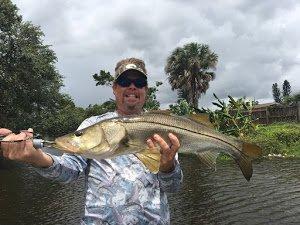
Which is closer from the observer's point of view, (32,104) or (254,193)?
(254,193)

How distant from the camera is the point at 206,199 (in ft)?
58.0

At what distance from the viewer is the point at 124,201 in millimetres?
4426

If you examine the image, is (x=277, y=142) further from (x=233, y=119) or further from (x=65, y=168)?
(x=65, y=168)

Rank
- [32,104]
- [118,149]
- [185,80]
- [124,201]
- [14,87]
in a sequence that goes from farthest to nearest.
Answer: [185,80]
[32,104]
[14,87]
[124,201]
[118,149]

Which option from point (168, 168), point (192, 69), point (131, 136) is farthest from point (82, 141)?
point (192, 69)

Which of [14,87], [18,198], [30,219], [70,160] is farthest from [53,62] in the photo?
[70,160]

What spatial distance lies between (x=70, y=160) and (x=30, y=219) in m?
12.4

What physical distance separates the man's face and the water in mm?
10202

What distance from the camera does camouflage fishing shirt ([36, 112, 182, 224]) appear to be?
4.40 metres

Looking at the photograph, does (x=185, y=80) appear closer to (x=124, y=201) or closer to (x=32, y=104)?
(x=32, y=104)

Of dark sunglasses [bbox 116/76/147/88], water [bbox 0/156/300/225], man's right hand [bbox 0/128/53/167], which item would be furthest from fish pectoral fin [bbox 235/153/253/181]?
water [bbox 0/156/300/225]

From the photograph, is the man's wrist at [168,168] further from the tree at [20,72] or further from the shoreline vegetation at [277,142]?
the tree at [20,72]

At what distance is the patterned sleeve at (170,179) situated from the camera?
445 centimetres

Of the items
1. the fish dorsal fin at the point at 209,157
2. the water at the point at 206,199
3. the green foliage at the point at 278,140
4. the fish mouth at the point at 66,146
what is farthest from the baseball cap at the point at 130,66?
the green foliage at the point at 278,140
